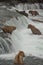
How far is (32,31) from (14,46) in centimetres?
431

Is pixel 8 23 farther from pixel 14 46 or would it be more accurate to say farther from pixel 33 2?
pixel 33 2

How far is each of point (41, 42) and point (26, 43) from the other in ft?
2.62

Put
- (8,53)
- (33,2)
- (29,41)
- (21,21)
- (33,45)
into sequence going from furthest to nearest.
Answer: (33,2) → (21,21) → (29,41) → (33,45) → (8,53)

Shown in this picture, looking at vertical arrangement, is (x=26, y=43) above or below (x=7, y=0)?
above

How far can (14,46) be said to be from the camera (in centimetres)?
1327

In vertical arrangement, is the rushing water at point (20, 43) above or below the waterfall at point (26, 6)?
above

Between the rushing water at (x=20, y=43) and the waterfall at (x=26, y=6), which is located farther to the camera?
the waterfall at (x=26, y=6)

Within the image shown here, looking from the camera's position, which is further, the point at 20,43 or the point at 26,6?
the point at 26,6

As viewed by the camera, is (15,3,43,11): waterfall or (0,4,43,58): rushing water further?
(15,3,43,11): waterfall

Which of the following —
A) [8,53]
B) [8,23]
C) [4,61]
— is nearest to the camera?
[4,61]

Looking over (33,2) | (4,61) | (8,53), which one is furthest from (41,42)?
(33,2)

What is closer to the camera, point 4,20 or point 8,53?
point 8,53

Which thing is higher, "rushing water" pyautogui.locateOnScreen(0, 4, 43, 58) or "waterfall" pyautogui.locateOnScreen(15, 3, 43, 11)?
"rushing water" pyautogui.locateOnScreen(0, 4, 43, 58)

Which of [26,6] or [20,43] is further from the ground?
[20,43]
